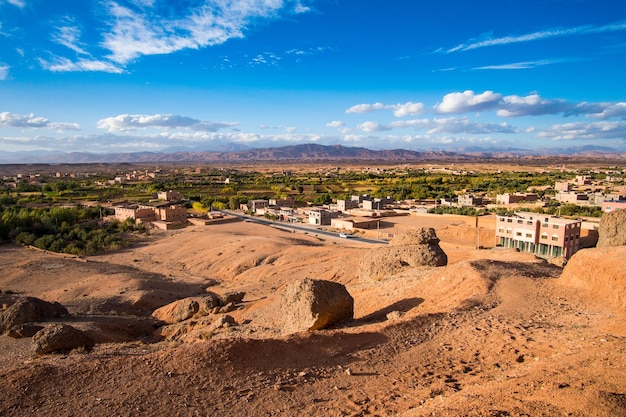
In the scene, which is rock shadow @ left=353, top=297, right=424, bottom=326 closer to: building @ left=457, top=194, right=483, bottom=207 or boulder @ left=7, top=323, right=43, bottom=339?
boulder @ left=7, top=323, right=43, bottom=339

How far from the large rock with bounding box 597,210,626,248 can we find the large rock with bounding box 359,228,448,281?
275 inches

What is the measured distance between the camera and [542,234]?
1302 inches

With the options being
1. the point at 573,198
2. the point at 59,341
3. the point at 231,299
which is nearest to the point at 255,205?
the point at 573,198

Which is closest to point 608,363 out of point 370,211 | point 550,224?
point 550,224

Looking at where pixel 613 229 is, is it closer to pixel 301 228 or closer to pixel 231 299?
pixel 231 299

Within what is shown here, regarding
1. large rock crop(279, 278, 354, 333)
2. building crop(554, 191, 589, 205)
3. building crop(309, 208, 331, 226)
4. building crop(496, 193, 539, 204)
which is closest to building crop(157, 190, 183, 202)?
building crop(309, 208, 331, 226)

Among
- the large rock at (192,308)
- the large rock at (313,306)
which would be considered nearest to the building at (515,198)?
the large rock at (192,308)

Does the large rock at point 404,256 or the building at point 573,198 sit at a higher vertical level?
the large rock at point 404,256

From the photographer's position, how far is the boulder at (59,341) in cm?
1155

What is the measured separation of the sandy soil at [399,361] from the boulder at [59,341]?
0.52 metres

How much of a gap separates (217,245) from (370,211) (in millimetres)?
26123

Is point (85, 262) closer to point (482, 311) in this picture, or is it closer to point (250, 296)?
point (250, 296)

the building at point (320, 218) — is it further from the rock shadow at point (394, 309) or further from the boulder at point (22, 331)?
the rock shadow at point (394, 309)

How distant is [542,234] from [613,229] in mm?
15422
